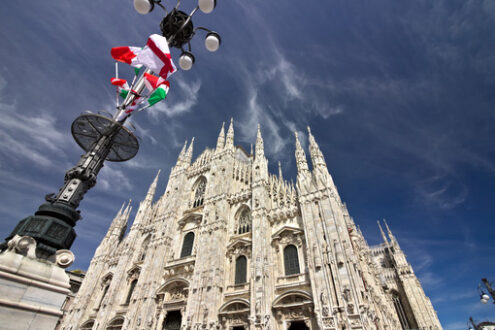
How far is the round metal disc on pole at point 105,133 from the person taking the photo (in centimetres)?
800

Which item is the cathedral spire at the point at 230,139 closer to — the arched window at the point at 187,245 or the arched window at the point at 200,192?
the arched window at the point at 200,192

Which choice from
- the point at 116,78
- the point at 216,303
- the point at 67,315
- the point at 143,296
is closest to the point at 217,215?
the point at 216,303

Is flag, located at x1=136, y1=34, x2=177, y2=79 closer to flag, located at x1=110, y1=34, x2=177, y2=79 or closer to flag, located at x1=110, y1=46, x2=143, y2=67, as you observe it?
flag, located at x1=110, y1=34, x2=177, y2=79

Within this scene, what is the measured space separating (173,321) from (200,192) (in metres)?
13.5

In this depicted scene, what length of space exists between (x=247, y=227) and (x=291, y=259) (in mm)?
5562

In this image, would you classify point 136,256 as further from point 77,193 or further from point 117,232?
point 77,193

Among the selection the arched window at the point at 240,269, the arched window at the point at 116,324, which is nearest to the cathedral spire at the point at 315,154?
the arched window at the point at 240,269

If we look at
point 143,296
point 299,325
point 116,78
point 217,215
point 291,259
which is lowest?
point 299,325

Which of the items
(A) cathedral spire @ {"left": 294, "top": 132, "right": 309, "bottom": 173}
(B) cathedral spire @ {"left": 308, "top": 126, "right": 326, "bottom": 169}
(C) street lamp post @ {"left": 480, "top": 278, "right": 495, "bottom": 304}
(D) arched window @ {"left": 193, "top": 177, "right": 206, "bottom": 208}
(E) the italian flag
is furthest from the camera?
(D) arched window @ {"left": 193, "top": 177, "right": 206, "bottom": 208}

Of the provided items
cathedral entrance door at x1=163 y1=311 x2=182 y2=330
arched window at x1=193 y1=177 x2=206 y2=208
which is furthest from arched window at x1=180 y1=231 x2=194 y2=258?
cathedral entrance door at x1=163 y1=311 x2=182 y2=330

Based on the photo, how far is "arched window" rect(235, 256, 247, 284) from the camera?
20.1m

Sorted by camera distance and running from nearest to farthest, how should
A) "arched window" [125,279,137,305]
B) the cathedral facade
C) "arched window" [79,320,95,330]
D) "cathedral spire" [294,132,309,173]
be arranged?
the cathedral facade < "cathedral spire" [294,132,309,173] < "arched window" [79,320,95,330] < "arched window" [125,279,137,305]

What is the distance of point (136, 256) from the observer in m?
27.7

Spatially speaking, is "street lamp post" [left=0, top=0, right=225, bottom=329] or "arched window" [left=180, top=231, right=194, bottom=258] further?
"arched window" [left=180, top=231, right=194, bottom=258]
